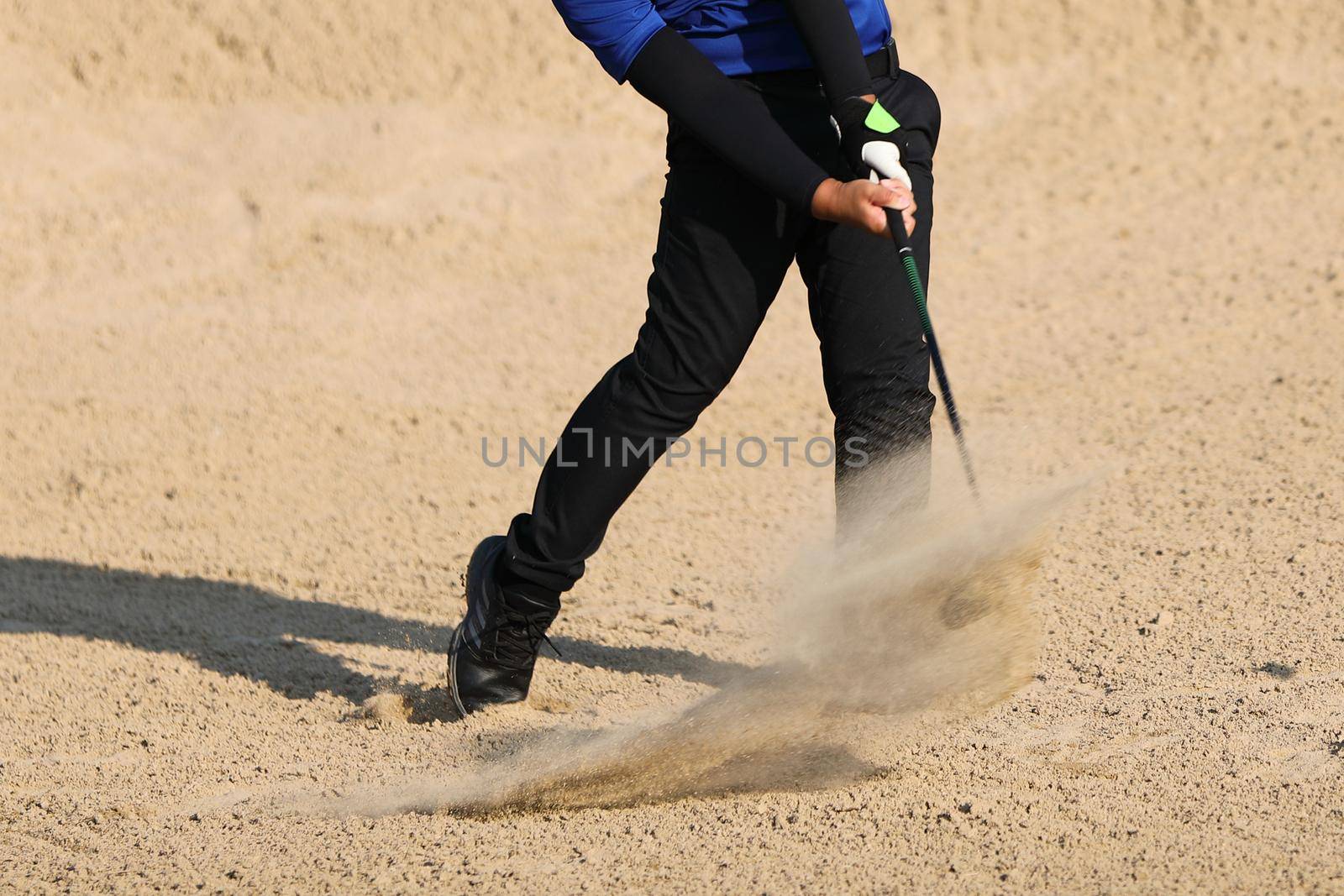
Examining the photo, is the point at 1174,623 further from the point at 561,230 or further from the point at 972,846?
the point at 561,230

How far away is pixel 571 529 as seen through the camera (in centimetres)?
294

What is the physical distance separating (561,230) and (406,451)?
265 cm

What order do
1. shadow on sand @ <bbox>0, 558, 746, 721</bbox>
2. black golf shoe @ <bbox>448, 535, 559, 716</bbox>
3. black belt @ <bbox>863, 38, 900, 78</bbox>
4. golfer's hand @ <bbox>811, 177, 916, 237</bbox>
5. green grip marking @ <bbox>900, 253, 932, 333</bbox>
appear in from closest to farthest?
golfer's hand @ <bbox>811, 177, 916, 237</bbox>
green grip marking @ <bbox>900, 253, 932, 333</bbox>
black belt @ <bbox>863, 38, 900, 78</bbox>
black golf shoe @ <bbox>448, 535, 559, 716</bbox>
shadow on sand @ <bbox>0, 558, 746, 721</bbox>

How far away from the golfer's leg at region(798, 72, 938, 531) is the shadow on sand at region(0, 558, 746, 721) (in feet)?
2.63

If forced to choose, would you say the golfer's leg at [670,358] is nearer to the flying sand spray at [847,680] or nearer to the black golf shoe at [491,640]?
the black golf shoe at [491,640]

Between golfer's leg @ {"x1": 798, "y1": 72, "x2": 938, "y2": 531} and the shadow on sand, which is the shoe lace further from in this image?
golfer's leg @ {"x1": 798, "y1": 72, "x2": 938, "y2": 531}

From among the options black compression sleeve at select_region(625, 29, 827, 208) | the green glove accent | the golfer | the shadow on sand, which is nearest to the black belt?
the golfer

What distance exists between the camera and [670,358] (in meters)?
2.83

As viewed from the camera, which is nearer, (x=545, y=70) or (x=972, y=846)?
(x=972, y=846)

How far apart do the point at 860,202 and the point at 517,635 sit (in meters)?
1.21

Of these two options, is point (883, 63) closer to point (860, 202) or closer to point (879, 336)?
point (860, 202)

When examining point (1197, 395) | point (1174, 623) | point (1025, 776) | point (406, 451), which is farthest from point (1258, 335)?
point (1025, 776)

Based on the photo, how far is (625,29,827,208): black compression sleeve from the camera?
259cm

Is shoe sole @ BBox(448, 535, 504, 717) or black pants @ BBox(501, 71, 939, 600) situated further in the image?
shoe sole @ BBox(448, 535, 504, 717)
